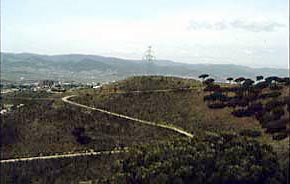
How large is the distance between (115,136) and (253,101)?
59.3 feet

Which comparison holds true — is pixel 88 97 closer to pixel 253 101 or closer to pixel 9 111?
pixel 9 111

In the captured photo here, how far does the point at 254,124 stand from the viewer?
56625 mm

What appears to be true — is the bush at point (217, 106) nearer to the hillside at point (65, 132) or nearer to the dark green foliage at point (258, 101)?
the dark green foliage at point (258, 101)

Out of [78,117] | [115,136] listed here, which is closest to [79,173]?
[115,136]

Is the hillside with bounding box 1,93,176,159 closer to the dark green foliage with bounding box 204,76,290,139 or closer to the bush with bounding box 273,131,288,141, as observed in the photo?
the dark green foliage with bounding box 204,76,290,139

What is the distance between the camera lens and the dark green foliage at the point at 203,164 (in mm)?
37844

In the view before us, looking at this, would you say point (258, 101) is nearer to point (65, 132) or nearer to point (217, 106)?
point (217, 106)

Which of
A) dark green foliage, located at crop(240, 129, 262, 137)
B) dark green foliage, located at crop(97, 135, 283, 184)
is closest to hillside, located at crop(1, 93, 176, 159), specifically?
dark green foliage, located at crop(240, 129, 262, 137)

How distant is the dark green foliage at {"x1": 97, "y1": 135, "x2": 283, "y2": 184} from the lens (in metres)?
37.8

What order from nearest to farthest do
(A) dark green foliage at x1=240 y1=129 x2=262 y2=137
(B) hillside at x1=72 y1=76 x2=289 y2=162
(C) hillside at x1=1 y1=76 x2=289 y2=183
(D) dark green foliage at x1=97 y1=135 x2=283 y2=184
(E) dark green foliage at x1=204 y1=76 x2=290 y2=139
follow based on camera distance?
(D) dark green foliage at x1=97 y1=135 x2=283 y2=184 < (C) hillside at x1=1 y1=76 x2=289 y2=183 < (A) dark green foliage at x1=240 y1=129 x2=262 y2=137 < (E) dark green foliage at x1=204 y1=76 x2=290 y2=139 < (B) hillside at x1=72 y1=76 x2=289 y2=162

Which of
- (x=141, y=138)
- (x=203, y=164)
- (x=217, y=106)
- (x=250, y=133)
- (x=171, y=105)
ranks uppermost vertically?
(x=217, y=106)

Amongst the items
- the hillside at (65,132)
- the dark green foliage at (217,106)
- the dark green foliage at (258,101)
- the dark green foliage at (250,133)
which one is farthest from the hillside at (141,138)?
the dark green foliage at (258,101)

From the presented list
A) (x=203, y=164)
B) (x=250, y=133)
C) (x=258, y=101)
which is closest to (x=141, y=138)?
(x=250, y=133)

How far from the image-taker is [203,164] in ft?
131
